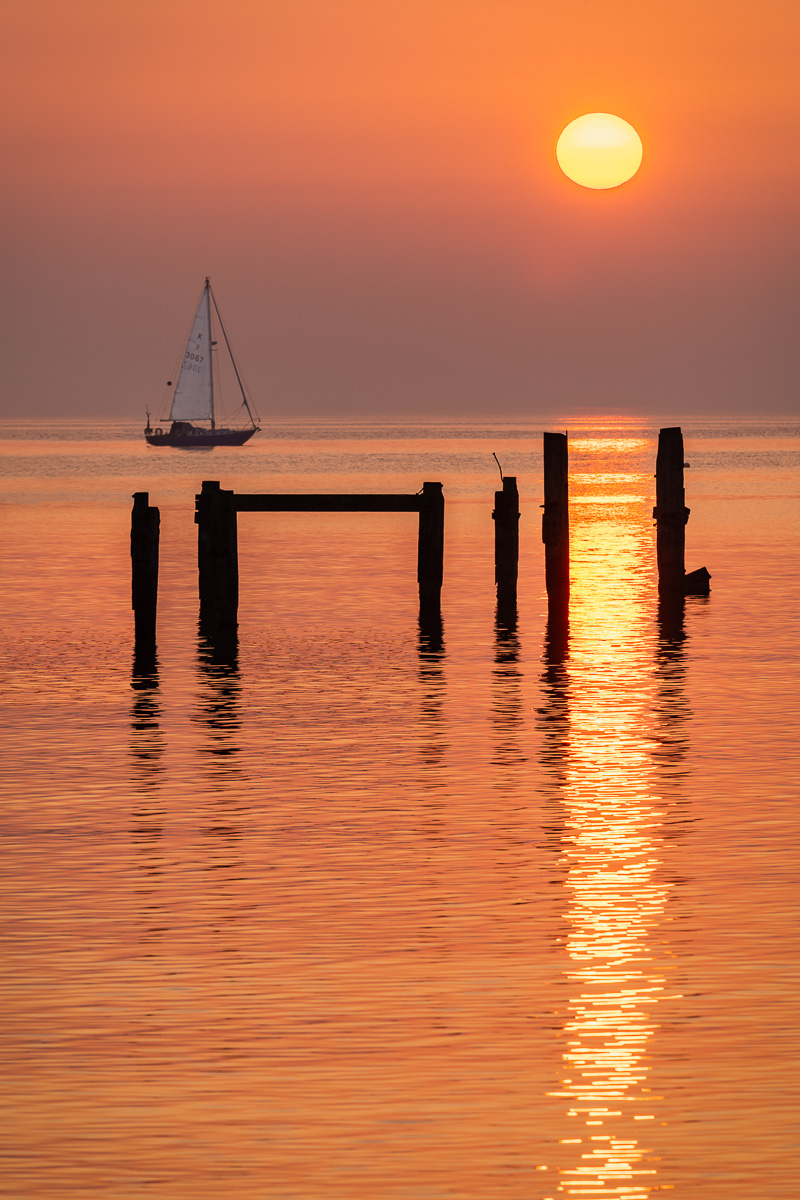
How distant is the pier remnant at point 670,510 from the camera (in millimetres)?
24734

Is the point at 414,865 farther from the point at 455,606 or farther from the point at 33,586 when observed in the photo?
the point at 33,586

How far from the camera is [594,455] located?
523 ft

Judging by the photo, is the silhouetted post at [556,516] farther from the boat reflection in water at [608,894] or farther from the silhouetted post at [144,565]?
the silhouetted post at [144,565]

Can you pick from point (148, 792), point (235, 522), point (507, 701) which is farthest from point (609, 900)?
point (235, 522)

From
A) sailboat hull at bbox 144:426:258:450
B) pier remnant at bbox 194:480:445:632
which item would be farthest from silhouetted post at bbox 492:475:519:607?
sailboat hull at bbox 144:426:258:450

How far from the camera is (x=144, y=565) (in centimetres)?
2228

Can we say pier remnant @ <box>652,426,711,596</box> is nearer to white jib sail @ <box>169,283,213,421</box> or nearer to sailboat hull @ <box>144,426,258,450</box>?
white jib sail @ <box>169,283,213,421</box>

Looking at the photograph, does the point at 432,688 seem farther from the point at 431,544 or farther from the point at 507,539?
the point at 507,539

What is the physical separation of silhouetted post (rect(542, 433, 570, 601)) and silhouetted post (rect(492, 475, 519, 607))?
504 millimetres

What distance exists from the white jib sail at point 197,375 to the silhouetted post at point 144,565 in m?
111

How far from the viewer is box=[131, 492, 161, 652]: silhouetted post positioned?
70.9 ft

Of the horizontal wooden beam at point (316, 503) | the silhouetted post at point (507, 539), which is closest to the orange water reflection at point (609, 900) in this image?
the silhouetted post at point (507, 539)

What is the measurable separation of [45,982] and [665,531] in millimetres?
18227

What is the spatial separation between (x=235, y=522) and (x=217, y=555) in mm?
801
